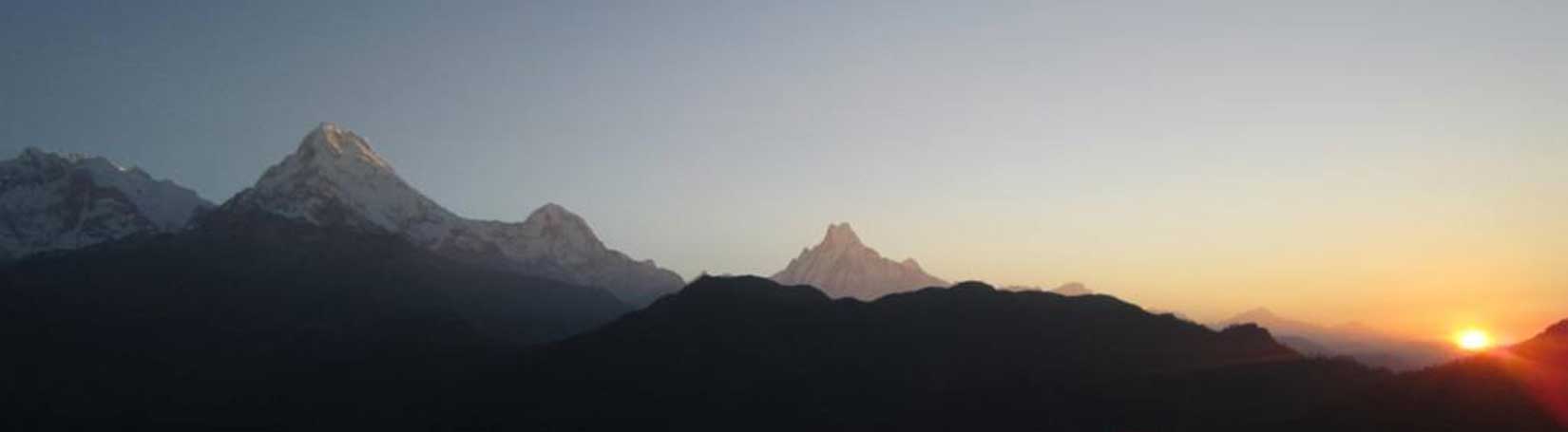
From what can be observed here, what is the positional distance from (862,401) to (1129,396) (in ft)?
142

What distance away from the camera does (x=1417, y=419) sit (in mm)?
152500

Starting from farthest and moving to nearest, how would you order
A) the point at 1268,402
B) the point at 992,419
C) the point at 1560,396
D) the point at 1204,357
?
the point at 1204,357 < the point at 992,419 < the point at 1268,402 < the point at 1560,396

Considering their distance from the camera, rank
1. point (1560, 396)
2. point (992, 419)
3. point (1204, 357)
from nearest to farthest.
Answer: point (1560, 396) → point (992, 419) → point (1204, 357)

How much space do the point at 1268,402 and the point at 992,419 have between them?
38.4m

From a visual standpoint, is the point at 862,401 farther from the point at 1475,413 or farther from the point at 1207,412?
the point at 1475,413

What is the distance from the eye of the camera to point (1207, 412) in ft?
545

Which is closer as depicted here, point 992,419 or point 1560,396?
point 1560,396

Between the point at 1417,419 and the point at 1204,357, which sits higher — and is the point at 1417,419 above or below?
below

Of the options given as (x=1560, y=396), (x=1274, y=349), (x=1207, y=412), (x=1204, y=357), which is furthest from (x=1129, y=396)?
(x=1560, y=396)

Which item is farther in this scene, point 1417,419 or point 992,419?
point 992,419

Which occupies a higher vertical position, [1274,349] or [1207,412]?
[1274,349]

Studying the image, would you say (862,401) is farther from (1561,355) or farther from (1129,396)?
(1561,355)

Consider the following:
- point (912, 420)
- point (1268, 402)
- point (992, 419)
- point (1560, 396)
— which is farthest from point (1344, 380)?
point (912, 420)

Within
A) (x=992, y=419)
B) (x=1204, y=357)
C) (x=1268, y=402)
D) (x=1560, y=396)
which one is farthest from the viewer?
(x=1204, y=357)
